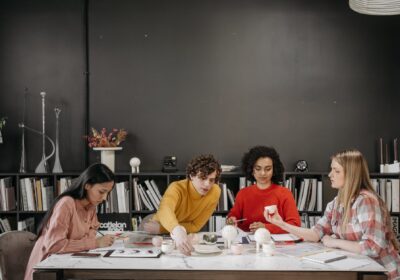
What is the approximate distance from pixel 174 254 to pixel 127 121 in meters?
2.64

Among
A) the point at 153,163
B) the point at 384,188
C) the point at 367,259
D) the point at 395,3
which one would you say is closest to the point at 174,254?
the point at 367,259

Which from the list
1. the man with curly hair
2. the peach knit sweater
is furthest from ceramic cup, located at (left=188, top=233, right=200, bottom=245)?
the peach knit sweater

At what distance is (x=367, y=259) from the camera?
297 centimetres

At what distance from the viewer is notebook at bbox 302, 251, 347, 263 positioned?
2891mm

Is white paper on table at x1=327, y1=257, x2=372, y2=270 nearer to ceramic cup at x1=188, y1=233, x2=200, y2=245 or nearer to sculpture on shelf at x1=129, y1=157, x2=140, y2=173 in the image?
ceramic cup at x1=188, y1=233, x2=200, y2=245

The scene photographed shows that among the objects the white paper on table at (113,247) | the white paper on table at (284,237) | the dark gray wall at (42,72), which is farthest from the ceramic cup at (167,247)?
the dark gray wall at (42,72)

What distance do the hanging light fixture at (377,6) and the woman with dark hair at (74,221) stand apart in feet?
6.46

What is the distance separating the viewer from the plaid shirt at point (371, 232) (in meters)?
3.03

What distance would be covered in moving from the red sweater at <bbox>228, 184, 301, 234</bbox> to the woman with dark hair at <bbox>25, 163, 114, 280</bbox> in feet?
4.17

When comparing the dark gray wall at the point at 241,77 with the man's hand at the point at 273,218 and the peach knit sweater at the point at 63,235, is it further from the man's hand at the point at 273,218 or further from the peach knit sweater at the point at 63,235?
the peach knit sweater at the point at 63,235

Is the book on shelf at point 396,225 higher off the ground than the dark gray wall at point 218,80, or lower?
lower

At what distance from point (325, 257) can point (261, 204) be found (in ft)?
4.12

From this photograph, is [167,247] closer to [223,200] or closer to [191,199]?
[191,199]

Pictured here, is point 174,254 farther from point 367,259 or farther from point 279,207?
point 279,207
